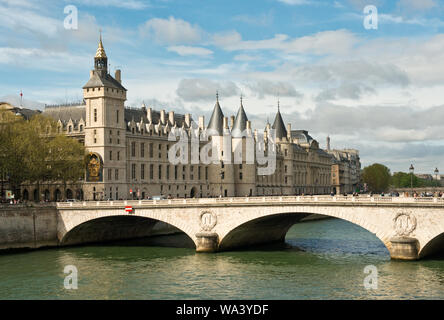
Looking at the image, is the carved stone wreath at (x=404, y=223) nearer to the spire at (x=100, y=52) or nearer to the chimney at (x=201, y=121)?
the spire at (x=100, y=52)

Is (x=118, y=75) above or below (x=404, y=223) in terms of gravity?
above

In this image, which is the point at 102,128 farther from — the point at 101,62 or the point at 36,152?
the point at 36,152

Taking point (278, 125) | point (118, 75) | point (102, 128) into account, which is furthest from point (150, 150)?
point (278, 125)

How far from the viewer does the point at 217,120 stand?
126 m

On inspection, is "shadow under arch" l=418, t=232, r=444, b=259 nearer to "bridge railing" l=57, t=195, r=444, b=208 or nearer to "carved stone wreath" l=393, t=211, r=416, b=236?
"carved stone wreath" l=393, t=211, r=416, b=236

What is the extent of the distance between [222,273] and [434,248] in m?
18.2

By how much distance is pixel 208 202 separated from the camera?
62281 millimetres

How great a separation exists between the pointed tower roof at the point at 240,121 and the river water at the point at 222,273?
62.0m

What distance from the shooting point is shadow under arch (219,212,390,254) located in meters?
62.1

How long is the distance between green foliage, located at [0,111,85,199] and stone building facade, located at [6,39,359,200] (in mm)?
4149

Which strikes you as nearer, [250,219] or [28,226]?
[250,219]

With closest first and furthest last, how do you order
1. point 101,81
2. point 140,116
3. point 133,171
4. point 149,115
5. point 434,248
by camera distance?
point 434,248, point 101,81, point 133,171, point 140,116, point 149,115

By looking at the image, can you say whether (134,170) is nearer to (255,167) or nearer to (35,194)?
(35,194)

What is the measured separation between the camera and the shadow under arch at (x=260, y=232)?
62062mm
